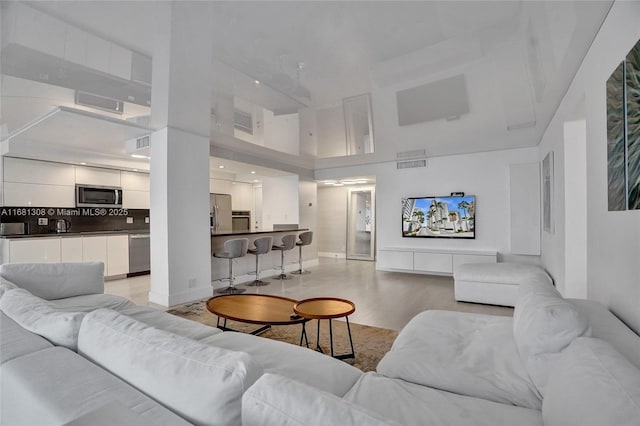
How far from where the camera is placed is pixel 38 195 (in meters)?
5.79

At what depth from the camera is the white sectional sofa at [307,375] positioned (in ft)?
2.66

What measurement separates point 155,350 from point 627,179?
248 centimetres

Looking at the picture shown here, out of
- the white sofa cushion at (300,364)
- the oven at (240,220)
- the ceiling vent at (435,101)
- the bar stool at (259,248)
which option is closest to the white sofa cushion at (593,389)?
the white sofa cushion at (300,364)

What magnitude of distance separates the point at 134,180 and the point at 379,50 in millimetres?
6012

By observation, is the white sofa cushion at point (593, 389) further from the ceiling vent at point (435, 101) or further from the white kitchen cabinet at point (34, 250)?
the white kitchen cabinet at point (34, 250)

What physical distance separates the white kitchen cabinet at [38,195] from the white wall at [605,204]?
7.99m

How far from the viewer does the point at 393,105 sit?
5746 mm

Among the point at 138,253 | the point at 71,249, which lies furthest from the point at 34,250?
the point at 138,253

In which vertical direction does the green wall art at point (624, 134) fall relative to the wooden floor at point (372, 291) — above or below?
above

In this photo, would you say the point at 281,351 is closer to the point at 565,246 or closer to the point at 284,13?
the point at 284,13

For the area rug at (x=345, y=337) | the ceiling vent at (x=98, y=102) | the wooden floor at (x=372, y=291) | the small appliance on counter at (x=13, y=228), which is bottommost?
the wooden floor at (x=372, y=291)

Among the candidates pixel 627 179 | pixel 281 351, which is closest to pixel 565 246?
pixel 627 179

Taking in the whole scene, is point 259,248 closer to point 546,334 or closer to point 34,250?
point 34,250

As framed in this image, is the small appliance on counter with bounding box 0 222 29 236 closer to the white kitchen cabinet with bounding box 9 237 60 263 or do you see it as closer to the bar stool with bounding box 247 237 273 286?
the white kitchen cabinet with bounding box 9 237 60 263
